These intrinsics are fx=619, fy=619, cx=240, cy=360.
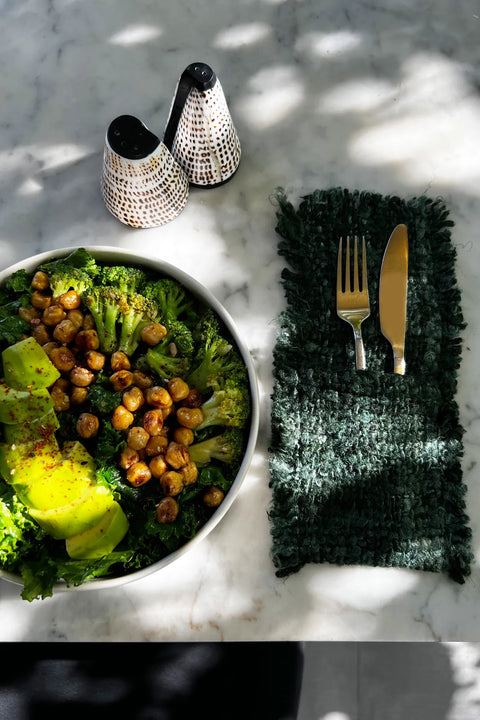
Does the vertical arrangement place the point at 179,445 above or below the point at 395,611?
above

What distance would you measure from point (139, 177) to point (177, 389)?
0.40 metres

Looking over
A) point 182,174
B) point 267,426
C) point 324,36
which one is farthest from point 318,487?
point 324,36

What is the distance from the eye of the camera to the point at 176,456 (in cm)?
111

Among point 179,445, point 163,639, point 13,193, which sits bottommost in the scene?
point 163,639

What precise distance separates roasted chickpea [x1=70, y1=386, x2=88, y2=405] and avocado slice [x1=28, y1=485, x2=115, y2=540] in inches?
Answer: 6.5

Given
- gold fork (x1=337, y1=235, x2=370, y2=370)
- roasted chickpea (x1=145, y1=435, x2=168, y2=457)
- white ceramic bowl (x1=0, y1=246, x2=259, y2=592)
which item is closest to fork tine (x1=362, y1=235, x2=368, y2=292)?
gold fork (x1=337, y1=235, x2=370, y2=370)

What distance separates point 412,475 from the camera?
1218 mm

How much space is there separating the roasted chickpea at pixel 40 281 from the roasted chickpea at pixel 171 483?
0.42 metres

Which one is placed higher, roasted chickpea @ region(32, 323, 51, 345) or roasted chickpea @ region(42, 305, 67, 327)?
roasted chickpea @ region(42, 305, 67, 327)

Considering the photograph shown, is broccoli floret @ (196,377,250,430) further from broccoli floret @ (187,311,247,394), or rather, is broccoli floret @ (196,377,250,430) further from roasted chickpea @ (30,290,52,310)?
roasted chickpea @ (30,290,52,310)

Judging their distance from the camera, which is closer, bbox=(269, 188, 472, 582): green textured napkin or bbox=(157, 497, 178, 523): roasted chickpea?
bbox=(157, 497, 178, 523): roasted chickpea

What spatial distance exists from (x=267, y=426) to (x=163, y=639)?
1.54 ft

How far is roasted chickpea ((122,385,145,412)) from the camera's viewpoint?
1115 mm

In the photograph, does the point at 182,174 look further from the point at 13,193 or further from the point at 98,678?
the point at 98,678
